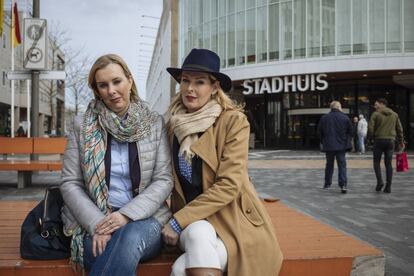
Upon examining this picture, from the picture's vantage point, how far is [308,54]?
2756cm

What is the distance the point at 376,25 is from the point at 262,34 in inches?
275

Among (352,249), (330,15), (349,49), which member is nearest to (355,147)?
(349,49)

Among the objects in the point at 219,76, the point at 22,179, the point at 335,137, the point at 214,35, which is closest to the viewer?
the point at 219,76

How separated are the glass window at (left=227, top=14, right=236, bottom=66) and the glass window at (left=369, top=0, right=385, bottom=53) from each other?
8.77 metres

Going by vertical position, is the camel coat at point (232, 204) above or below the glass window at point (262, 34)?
below

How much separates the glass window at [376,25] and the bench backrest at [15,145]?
21.9 metres

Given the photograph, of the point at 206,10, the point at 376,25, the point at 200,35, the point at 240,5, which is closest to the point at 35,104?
the point at 376,25

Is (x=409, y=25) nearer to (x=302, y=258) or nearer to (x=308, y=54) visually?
(x=308, y=54)

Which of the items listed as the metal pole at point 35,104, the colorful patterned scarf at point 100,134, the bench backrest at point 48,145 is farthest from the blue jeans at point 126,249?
the metal pole at point 35,104

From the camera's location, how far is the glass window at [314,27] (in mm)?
27469

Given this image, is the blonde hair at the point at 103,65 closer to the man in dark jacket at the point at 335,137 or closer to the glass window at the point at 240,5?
the man in dark jacket at the point at 335,137

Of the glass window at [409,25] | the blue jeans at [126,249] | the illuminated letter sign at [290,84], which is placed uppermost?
the glass window at [409,25]

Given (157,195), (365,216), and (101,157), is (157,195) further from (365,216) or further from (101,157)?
(365,216)

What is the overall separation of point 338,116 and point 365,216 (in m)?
3.79
